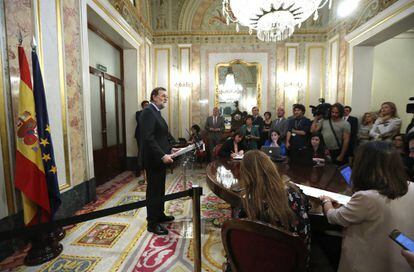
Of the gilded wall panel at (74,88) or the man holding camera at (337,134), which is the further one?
the man holding camera at (337,134)

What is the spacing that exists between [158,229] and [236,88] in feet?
16.5

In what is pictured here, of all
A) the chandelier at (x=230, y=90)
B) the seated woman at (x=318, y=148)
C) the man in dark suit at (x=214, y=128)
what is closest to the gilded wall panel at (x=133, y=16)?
the chandelier at (x=230, y=90)

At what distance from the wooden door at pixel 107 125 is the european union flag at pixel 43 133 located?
6.81 feet

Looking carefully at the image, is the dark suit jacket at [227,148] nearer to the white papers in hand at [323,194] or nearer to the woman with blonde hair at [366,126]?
the white papers in hand at [323,194]

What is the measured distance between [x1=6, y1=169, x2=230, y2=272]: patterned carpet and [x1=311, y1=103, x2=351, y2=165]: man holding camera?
2.18m

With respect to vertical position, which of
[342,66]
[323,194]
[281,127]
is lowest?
[323,194]

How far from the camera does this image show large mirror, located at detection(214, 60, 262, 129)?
653 centimetres

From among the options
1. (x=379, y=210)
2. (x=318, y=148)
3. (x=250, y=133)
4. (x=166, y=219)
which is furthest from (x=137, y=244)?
(x=250, y=133)

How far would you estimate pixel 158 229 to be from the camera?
2504mm

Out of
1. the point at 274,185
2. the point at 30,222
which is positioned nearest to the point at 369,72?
the point at 274,185

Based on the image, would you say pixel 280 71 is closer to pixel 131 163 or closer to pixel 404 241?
pixel 131 163

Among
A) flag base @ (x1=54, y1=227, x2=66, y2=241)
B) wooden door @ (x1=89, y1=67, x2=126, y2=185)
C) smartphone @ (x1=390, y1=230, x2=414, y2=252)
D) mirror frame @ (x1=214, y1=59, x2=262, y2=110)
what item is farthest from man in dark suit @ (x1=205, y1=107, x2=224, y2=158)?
smartphone @ (x1=390, y1=230, x2=414, y2=252)

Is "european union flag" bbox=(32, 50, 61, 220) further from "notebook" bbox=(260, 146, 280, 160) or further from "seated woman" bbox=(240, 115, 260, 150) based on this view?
"seated woman" bbox=(240, 115, 260, 150)

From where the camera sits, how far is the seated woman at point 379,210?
104cm
